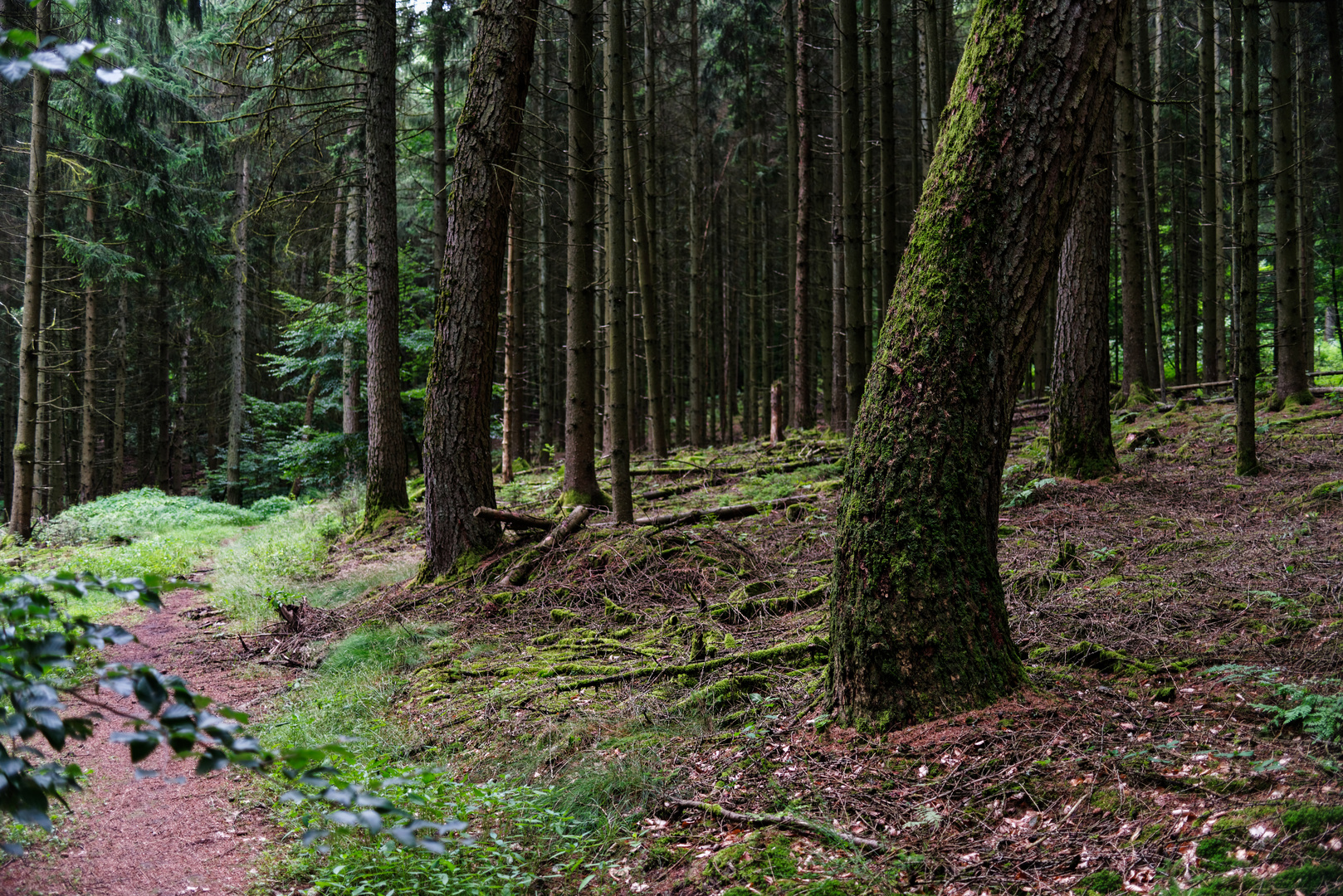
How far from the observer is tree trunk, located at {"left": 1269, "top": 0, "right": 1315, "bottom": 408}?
8.55 m

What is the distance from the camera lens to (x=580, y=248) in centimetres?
787

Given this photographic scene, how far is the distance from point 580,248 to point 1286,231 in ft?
29.0

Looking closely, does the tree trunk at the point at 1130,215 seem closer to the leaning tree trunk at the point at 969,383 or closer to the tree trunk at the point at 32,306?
the leaning tree trunk at the point at 969,383

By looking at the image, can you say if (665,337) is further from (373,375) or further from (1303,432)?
(1303,432)

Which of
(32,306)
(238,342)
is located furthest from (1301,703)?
(238,342)

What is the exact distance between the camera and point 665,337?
24203 millimetres

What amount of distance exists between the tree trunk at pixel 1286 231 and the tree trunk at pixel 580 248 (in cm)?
706

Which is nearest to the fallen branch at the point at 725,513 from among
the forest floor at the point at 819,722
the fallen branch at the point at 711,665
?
the forest floor at the point at 819,722

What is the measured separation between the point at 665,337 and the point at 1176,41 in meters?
15.6

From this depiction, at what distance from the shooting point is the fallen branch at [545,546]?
7.25 metres

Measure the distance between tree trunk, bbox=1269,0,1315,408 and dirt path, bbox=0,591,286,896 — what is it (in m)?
10.7

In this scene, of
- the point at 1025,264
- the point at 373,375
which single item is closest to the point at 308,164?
the point at 373,375

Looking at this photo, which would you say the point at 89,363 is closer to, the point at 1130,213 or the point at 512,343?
the point at 512,343

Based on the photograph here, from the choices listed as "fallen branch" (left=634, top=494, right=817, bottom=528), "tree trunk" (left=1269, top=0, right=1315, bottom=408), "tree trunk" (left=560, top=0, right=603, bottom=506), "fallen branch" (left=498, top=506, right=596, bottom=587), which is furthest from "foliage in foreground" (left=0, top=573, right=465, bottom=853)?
"tree trunk" (left=1269, top=0, right=1315, bottom=408)
